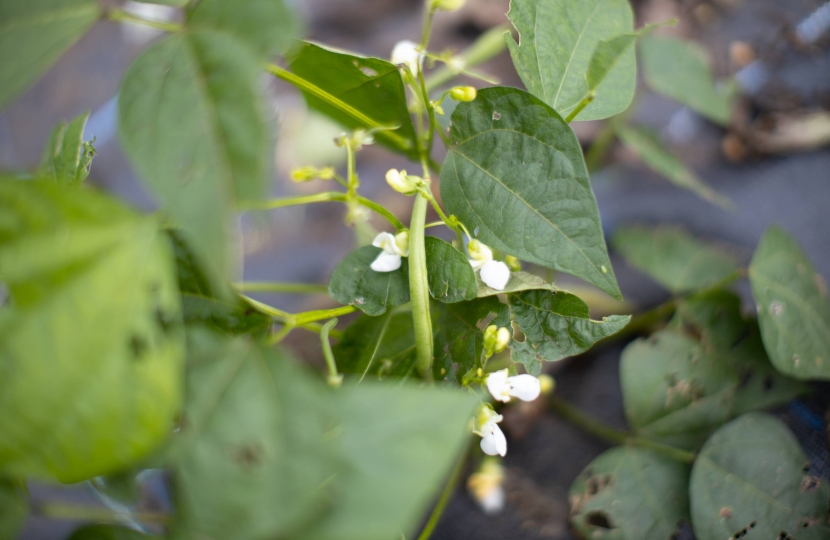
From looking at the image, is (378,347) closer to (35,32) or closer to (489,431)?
(489,431)

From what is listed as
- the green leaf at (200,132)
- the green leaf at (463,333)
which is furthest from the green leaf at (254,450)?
the green leaf at (463,333)

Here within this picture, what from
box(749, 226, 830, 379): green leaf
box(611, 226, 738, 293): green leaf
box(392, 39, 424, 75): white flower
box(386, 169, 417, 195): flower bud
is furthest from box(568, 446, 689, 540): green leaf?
box(392, 39, 424, 75): white flower

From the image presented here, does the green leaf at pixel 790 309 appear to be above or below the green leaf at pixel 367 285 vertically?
below

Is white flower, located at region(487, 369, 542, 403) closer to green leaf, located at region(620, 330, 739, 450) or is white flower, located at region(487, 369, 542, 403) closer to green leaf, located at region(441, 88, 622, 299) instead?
green leaf, located at region(441, 88, 622, 299)

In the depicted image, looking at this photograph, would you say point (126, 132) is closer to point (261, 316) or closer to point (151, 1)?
point (151, 1)

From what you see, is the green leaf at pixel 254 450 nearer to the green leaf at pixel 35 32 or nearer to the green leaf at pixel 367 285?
the green leaf at pixel 367 285
